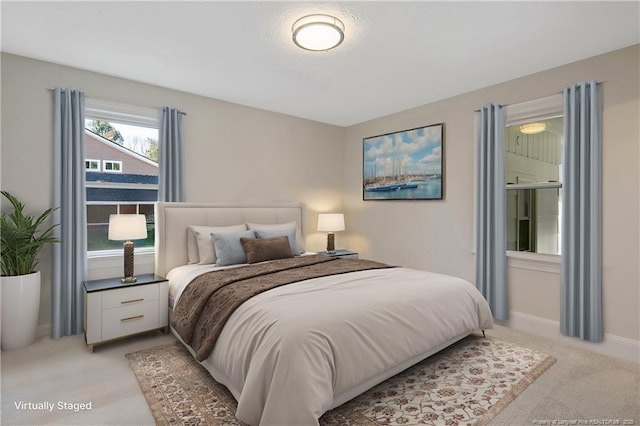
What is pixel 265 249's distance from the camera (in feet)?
11.7

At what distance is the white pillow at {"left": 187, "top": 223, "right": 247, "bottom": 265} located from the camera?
11.6ft

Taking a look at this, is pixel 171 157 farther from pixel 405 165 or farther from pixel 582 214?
pixel 582 214

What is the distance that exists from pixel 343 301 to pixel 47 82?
3350 millimetres

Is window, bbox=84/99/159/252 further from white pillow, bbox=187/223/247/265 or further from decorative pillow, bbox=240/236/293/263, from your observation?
decorative pillow, bbox=240/236/293/263

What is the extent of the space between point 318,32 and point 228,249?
85.0 inches

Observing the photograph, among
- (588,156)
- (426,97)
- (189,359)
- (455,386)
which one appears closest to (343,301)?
(455,386)

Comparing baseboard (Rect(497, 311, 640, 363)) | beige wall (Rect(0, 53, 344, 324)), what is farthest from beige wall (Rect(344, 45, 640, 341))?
beige wall (Rect(0, 53, 344, 324))

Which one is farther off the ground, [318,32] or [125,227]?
[318,32]

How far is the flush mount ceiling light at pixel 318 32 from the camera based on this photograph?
7.78 ft

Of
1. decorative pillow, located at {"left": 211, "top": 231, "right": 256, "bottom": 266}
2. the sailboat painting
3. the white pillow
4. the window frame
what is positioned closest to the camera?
the window frame

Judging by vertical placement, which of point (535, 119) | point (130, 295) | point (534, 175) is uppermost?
point (535, 119)

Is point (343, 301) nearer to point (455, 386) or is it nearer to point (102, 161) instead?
point (455, 386)

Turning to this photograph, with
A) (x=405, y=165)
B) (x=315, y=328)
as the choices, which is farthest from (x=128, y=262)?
(x=405, y=165)

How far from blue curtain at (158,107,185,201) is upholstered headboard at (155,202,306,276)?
0.57ft
